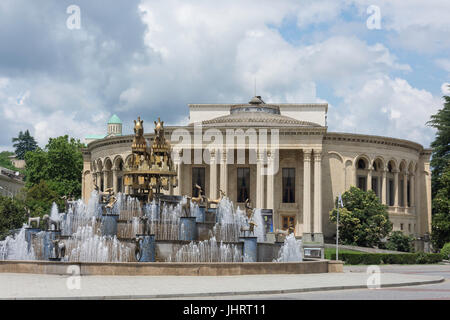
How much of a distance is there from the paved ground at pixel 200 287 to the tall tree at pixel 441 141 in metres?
61.3

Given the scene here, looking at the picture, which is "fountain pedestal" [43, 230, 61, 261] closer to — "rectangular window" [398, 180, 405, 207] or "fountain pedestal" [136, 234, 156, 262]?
"fountain pedestal" [136, 234, 156, 262]

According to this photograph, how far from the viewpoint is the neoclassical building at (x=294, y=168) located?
67.9 meters

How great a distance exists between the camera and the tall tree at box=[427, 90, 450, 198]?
8206 centimetres

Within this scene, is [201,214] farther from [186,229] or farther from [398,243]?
[398,243]

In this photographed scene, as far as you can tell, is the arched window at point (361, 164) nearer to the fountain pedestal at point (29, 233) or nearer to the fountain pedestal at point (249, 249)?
the fountain pedestal at point (249, 249)

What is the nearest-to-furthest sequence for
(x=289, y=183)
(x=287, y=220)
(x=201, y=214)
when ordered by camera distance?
(x=201, y=214) < (x=287, y=220) < (x=289, y=183)

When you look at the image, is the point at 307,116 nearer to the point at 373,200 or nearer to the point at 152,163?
the point at 373,200

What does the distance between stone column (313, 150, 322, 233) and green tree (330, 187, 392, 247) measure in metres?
1.28

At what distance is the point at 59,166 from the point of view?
295ft

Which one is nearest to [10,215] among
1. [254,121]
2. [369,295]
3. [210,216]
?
[254,121]

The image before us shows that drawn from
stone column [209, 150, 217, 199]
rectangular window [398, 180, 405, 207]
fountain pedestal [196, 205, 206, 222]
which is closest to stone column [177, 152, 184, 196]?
stone column [209, 150, 217, 199]

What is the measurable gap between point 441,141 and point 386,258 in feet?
118
